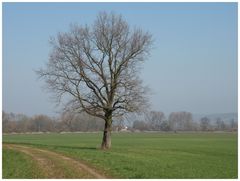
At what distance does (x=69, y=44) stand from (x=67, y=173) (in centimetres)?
2121

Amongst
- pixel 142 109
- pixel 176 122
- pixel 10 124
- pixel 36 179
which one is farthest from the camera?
pixel 176 122

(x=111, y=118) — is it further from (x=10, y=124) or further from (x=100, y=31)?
(x=10, y=124)

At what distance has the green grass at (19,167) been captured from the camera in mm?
18719

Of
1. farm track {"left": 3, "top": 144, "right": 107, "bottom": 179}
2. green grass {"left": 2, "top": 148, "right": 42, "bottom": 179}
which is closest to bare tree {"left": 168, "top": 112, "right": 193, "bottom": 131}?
green grass {"left": 2, "top": 148, "right": 42, "bottom": 179}

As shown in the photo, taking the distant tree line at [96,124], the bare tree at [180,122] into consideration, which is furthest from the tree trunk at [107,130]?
the bare tree at [180,122]

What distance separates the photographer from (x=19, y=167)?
20.8m

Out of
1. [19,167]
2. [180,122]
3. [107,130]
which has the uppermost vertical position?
[180,122]

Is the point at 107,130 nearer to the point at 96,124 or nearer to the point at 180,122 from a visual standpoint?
the point at 96,124

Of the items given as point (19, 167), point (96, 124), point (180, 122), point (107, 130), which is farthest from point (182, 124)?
point (19, 167)

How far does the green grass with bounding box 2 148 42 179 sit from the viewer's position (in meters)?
18.7

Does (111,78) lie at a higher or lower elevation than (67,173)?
higher

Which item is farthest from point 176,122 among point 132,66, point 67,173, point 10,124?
point 67,173

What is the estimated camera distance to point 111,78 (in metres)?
37.8

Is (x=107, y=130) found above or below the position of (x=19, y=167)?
above
